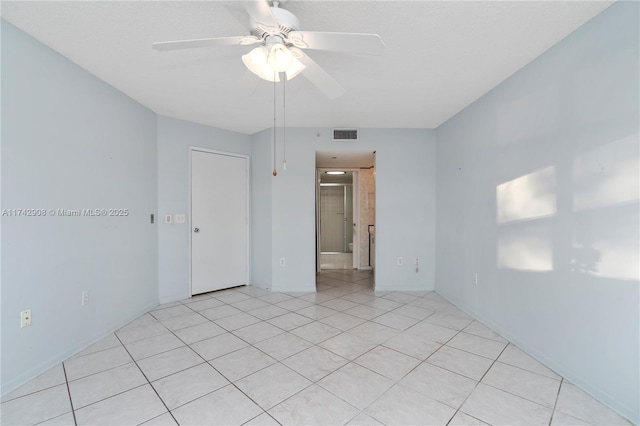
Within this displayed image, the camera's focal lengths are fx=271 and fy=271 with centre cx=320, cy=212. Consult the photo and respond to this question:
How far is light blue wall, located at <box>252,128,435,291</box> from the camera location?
406 centimetres

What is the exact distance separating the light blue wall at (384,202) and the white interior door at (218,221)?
0.60 m

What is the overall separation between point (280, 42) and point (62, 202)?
2186 millimetres

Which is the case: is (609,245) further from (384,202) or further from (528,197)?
(384,202)

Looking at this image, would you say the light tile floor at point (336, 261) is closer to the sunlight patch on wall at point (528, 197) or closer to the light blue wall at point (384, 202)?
the light blue wall at point (384, 202)

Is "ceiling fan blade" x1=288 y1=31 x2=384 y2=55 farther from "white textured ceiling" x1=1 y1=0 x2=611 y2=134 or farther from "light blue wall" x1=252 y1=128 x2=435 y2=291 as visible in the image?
"light blue wall" x1=252 y1=128 x2=435 y2=291

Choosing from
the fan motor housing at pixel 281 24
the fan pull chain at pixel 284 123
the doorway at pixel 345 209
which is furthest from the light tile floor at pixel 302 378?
the doorway at pixel 345 209

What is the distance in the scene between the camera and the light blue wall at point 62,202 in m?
1.86

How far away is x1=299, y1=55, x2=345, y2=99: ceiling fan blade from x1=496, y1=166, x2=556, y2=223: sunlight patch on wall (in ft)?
5.72

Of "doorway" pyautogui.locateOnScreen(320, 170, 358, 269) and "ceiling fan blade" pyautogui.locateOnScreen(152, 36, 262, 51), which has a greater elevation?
"ceiling fan blade" pyautogui.locateOnScreen(152, 36, 262, 51)

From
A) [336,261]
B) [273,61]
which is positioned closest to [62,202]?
[273,61]

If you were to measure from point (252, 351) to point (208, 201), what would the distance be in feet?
7.77

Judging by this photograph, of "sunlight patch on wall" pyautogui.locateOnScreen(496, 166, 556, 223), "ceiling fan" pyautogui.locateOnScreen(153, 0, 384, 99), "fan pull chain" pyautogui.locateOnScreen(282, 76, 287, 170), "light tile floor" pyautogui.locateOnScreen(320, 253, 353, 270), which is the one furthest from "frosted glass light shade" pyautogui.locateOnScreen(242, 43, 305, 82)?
"light tile floor" pyautogui.locateOnScreen(320, 253, 353, 270)

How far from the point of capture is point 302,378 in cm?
194

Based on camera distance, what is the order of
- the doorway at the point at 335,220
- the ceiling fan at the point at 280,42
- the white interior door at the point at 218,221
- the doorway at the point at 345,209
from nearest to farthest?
the ceiling fan at the point at 280,42 → the white interior door at the point at 218,221 → the doorway at the point at 345,209 → the doorway at the point at 335,220
